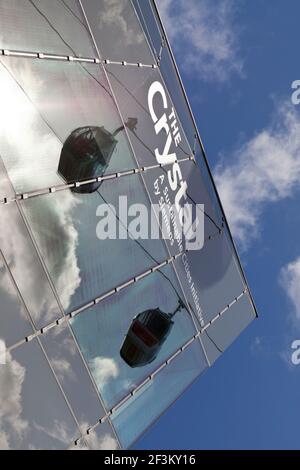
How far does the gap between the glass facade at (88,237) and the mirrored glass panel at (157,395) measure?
2.0 inches

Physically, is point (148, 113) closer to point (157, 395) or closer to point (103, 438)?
point (157, 395)

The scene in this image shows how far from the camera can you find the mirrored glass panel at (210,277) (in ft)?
49.2

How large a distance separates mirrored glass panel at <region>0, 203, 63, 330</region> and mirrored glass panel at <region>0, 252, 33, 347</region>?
5.1 inches

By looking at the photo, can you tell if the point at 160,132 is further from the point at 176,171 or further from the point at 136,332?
the point at 136,332

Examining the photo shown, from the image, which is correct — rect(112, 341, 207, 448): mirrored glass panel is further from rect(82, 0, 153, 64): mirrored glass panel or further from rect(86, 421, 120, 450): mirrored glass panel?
rect(82, 0, 153, 64): mirrored glass panel

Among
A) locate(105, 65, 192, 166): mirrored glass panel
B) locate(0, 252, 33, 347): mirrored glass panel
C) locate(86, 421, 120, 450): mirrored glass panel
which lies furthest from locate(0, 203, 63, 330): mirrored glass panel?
locate(105, 65, 192, 166): mirrored glass panel

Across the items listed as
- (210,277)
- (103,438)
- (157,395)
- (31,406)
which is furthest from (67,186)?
(210,277)

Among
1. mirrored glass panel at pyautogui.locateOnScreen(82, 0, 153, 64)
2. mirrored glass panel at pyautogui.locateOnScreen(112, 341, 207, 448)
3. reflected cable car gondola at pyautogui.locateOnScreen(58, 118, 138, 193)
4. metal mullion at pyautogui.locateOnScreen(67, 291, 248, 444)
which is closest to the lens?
reflected cable car gondola at pyautogui.locateOnScreen(58, 118, 138, 193)

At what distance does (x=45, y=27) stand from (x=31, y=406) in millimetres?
6437

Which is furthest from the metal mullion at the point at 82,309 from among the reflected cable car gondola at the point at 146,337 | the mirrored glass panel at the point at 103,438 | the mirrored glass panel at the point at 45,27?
the mirrored glass panel at the point at 45,27

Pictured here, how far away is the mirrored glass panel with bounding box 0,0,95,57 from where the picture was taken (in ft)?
26.4
